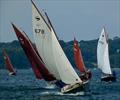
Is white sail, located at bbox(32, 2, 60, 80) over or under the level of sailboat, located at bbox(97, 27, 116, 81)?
over

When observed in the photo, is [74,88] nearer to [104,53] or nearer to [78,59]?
[78,59]

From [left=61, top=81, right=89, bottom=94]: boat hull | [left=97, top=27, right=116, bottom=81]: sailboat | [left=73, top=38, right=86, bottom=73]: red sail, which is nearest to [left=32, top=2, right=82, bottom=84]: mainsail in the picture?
[left=61, top=81, right=89, bottom=94]: boat hull

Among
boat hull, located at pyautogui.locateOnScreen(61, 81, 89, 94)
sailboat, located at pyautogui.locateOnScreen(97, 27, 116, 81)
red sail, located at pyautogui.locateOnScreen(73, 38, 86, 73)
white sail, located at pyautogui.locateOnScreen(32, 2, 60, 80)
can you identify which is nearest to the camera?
boat hull, located at pyautogui.locateOnScreen(61, 81, 89, 94)

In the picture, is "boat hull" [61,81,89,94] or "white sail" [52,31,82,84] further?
"white sail" [52,31,82,84]

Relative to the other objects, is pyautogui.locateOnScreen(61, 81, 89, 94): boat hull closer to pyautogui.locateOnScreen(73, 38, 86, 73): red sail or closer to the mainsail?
the mainsail

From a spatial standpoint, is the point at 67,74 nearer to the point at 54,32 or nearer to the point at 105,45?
the point at 54,32

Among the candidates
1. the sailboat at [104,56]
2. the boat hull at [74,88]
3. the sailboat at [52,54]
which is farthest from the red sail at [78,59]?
the boat hull at [74,88]

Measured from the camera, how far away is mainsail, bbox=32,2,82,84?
96.1 metres

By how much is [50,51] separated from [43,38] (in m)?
2.00

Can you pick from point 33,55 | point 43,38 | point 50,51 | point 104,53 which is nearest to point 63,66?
point 50,51

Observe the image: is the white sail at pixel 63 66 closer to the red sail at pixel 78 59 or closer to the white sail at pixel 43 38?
the white sail at pixel 43 38

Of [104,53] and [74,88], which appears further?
[104,53]

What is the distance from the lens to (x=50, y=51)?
328 ft

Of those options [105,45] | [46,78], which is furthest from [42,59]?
[105,45]
